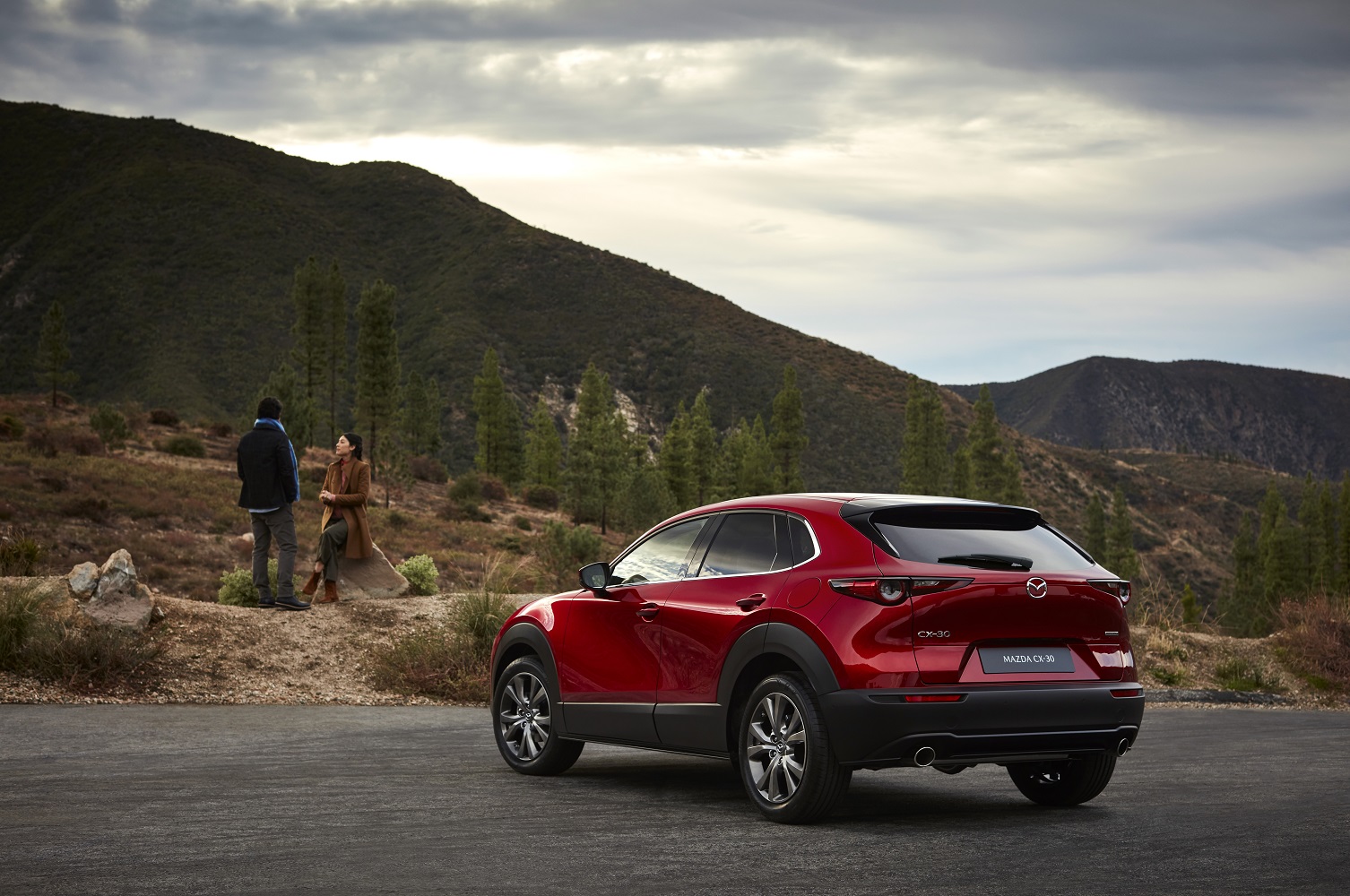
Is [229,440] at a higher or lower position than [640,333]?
lower

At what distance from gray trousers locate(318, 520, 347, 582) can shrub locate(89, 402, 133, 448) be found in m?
37.3

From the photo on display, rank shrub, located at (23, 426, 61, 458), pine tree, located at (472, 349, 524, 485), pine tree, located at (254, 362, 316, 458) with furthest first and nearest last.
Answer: pine tree, located at (472, 349, 524, 485), pine tree, located at (254, 362, 316, 458), shrub, located at (23, 426, 61, 458)

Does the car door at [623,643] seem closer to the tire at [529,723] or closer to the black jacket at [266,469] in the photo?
the tire at [529,723]

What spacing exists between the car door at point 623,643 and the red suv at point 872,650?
0.02 m

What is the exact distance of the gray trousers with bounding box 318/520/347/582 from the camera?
55.9 feet

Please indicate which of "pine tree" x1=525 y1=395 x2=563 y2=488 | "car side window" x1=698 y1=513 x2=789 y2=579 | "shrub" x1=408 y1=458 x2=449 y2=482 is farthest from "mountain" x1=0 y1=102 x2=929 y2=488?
"car side window" x1=698 y1=513 x2=789 y2=579

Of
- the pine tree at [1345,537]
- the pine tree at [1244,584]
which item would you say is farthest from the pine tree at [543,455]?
the pine tree at [1345,537]

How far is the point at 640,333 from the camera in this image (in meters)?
129

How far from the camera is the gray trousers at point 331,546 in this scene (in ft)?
55.9

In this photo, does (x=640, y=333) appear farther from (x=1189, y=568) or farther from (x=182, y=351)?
(x=1189, y=568)

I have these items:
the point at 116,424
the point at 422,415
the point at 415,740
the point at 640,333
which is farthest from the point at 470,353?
the point at 415,740

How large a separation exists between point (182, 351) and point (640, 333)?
41.8 metres

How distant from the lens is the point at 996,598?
689 centimetres

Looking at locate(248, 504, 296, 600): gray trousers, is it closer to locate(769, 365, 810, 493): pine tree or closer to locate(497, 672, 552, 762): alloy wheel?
locate(497, 672, 552, 762): alloy wheel
